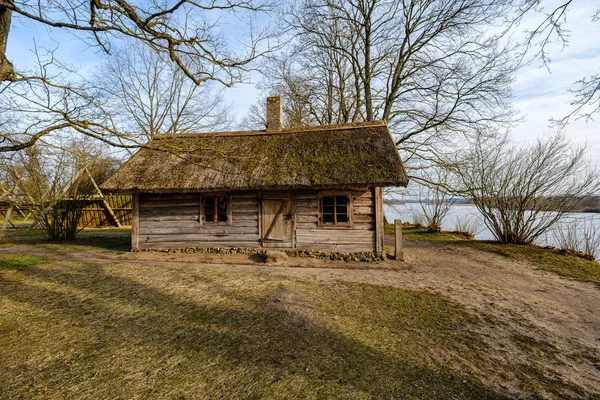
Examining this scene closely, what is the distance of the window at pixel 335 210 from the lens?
889cm

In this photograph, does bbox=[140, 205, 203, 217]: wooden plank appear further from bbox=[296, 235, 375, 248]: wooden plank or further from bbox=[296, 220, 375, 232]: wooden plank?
bbox=[296, 235, 375, 248]: wooden plank

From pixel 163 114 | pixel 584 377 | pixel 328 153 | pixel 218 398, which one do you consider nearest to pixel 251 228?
pixel 328 153

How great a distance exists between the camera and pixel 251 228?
30.7ft

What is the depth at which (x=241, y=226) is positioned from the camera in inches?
370

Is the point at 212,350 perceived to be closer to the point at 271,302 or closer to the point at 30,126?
the point at 271,302

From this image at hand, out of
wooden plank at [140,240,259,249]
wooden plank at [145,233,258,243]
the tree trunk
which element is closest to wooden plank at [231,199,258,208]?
wooden plank at [145,233,258,243]

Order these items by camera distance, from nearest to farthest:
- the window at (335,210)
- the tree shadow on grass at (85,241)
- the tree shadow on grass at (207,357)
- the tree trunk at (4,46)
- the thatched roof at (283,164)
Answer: the tree shadow on grass at (207,357)
the tree trunk at (4,46)
the thatched roof at (283,164)
the window at (335,210)
the tree shadow on grass at (85,241)

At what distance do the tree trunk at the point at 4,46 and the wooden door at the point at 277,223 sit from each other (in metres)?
6.28

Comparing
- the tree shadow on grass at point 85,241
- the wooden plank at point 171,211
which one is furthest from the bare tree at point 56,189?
the wooden plank at point 171,211

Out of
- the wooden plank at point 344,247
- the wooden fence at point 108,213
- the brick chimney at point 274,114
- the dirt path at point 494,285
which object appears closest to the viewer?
the dirt path at point 494,285

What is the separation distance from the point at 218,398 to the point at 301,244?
21.4 feet

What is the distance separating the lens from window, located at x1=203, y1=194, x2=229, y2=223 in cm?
953

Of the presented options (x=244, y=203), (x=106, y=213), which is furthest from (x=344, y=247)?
(x=106, y=213)

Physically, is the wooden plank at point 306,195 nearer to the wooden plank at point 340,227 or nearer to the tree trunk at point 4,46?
the wooden plank at point 340,227
